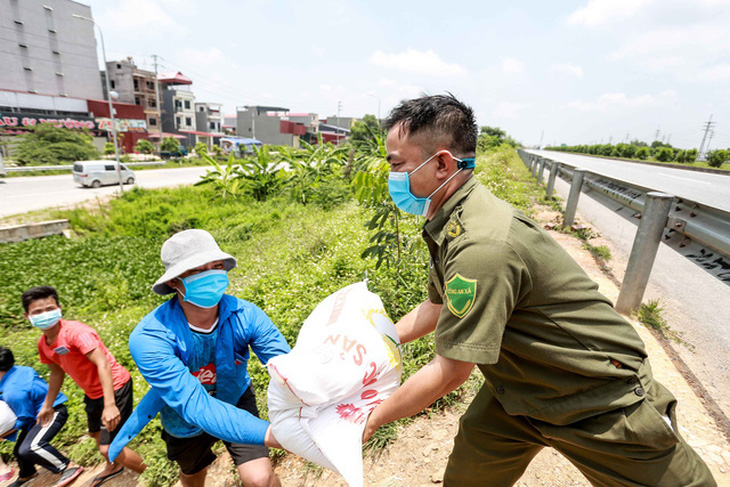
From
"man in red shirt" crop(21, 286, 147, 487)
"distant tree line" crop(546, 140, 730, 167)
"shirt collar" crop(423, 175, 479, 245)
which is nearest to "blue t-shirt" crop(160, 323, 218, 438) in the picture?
"man in red shirt" crop(21, 286, 147, 487)

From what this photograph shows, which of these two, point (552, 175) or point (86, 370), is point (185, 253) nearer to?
point (86, 370)

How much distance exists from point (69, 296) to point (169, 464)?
4.68 meters

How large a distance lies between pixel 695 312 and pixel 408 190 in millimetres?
3304

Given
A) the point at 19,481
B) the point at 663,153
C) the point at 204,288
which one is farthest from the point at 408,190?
the point at 663,153

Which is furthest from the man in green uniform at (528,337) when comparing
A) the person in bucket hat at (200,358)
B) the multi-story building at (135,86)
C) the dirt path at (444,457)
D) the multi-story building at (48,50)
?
the multi-story building at (135,86)

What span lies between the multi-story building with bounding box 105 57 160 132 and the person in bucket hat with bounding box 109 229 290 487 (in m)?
42.8

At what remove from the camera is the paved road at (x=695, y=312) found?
2.39 metres

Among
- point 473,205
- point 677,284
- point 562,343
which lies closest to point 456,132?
point 473,205

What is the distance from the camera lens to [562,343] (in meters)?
1.16

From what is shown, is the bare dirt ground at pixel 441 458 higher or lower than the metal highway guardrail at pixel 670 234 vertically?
lower

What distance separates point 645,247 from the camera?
113 inches

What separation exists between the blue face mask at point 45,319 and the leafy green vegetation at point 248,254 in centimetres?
124

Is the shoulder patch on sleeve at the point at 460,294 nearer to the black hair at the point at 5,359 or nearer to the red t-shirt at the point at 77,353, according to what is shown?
the red t-shirt at the point at 77,353

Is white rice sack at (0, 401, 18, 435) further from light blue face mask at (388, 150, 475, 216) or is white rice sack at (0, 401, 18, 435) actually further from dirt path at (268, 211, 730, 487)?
light blue face mask at (388, 150, 475, 216)
